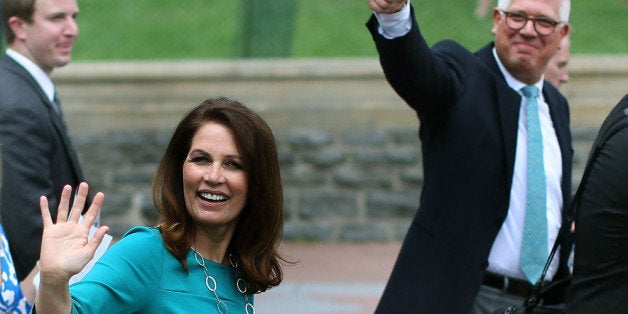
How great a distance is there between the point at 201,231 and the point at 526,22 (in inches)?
70.0

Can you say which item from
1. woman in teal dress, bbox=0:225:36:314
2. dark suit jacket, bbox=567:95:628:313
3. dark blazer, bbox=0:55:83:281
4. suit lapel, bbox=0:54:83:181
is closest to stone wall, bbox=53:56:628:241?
suit lapel, bbox=0:54:83:181

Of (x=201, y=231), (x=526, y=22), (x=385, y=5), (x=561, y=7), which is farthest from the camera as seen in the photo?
(x=561, y=7)

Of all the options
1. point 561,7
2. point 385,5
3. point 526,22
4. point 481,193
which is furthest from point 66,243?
point 561,7

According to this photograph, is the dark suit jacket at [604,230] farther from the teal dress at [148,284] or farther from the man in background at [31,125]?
the man in background at [31,125]

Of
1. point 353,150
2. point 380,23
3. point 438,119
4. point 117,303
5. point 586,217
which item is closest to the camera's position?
point 117,303

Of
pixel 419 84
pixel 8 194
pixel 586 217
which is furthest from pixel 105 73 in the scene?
pixel 586 217

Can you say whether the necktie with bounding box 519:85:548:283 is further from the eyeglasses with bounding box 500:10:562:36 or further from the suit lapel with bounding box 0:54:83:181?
the suit lapel with bounding box 0:54:83:181

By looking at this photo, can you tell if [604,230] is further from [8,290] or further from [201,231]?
[8,290]

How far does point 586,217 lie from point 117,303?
1.36m

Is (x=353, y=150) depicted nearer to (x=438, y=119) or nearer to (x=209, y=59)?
(x=209, y=59)

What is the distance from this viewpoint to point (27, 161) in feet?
14.7

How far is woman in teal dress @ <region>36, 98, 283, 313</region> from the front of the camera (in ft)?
9.43

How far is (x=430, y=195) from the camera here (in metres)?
4.29

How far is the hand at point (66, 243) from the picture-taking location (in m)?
2.70
